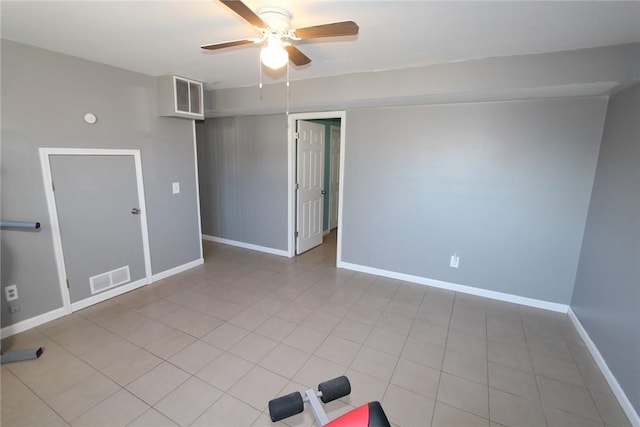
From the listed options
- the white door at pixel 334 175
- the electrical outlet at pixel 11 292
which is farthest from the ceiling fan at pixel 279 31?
the white door at pixel 334 175

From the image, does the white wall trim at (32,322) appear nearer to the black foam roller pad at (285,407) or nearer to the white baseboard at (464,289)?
the black foam roller pad at (285,407)

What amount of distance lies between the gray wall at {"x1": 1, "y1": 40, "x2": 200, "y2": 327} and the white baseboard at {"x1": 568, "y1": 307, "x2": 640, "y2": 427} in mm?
4412

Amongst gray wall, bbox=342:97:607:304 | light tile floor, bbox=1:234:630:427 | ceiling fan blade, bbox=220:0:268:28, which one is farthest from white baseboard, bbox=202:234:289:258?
ceiling fan blade, bbox=220:0:268:28

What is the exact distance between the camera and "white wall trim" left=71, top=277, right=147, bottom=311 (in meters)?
2.90

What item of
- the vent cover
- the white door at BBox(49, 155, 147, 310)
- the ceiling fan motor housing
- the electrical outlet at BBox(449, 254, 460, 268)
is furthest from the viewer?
the electrical outlet at BBox(449, 254, 460, 268)

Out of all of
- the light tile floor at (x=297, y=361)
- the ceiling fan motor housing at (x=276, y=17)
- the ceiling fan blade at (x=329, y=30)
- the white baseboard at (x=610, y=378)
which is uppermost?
the ceiling fan motor housing at (x=276, y=17)

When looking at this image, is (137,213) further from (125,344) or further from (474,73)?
(474,73)

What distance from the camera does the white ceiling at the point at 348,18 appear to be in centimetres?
173

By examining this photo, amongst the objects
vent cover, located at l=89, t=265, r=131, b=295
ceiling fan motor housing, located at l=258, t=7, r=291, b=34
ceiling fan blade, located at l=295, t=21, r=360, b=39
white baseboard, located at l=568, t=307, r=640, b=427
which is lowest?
white baseboard, located at l=568, t=307, r=640, b=427

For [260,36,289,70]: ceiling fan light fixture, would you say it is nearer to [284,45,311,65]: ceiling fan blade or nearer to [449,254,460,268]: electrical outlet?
[284,45,311,65]: ceiling fan blade

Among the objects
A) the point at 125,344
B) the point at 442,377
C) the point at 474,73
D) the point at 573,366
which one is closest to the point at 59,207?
the point at 125,344

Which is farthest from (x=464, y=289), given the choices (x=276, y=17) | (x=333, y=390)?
(x=276, y=17)

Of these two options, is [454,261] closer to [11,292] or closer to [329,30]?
[329,30]

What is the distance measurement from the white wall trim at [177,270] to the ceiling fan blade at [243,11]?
10.5ft
